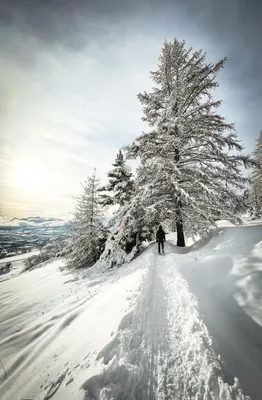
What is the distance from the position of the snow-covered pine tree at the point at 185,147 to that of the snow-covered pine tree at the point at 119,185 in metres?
4.85

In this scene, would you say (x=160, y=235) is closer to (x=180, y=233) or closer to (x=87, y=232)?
(x=180, y=233)

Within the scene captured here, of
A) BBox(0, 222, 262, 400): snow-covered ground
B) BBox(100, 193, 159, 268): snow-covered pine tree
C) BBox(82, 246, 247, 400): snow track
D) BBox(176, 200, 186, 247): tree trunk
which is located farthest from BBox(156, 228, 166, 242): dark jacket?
BBox(82, 246, 247, 400): snow track

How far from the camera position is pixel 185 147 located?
11297 mm

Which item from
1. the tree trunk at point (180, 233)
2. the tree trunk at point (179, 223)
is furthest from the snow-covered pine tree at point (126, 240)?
the tree trunk at point (180, 233)

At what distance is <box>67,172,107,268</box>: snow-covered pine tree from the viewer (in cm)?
1733

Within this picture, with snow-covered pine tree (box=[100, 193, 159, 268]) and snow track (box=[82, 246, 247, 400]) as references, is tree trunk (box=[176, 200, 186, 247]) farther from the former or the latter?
snow track (box=[82, 246, 247, 400])

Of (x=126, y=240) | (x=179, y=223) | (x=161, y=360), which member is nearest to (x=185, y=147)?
(x=179, y=223)

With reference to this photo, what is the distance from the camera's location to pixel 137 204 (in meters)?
9.96

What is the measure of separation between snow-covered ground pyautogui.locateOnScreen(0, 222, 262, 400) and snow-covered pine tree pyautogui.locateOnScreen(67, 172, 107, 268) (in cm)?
1012

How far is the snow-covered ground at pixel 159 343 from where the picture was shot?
Answer: 2.89 metres

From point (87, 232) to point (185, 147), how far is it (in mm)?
12081

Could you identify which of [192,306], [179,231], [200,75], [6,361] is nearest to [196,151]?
[200,75]

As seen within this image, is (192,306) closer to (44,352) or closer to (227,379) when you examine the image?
(227,379)

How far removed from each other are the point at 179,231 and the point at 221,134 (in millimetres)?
6469
